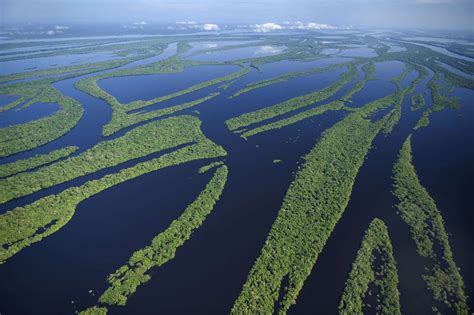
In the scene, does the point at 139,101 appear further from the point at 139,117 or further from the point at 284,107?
the point at 284,107

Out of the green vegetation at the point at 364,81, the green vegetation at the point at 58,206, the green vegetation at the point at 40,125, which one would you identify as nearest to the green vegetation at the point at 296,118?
the green vegetation at the point at 364,81

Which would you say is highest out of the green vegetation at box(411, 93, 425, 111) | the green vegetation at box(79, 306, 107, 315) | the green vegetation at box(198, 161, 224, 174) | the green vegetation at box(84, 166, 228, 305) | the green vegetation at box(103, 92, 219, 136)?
the green vegetation at box(411, 93, 425, 111)

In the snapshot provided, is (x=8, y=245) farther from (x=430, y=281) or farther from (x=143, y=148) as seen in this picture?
(x=430, y=281)

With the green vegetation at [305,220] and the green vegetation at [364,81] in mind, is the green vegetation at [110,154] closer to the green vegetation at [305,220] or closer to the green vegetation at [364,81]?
the green vegetation at [305,220]

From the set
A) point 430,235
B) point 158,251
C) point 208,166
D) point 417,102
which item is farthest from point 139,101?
point 417,102

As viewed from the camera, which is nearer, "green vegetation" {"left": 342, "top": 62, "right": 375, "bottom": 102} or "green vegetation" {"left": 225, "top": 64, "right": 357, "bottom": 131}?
"green vegetation" {"left": 225, "top": 64, "right": 357, "bottom": 131}

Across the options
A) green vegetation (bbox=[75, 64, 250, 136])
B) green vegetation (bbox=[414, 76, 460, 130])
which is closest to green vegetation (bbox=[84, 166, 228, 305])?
green vegetation (bbox=[75, 64, 250, 136])

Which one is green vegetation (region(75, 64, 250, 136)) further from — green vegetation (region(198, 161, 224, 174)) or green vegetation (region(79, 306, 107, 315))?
green vegetation (region(79, 306, 107, 315))
